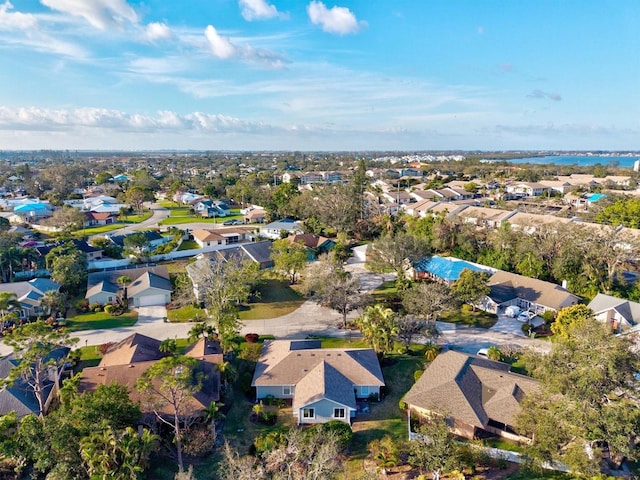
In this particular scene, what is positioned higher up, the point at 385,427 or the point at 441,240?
the point at 441,240

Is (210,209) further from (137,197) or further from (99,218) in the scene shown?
(99,218)

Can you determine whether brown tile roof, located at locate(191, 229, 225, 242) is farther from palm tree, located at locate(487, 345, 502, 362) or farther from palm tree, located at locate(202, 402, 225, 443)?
palm tree, located at locate(487, 345, 502, 362)

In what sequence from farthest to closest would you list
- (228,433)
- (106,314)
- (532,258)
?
1. (532,258)
2. (106,314)
3. (228,433)

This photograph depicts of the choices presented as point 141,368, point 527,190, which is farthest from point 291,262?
point 527,190

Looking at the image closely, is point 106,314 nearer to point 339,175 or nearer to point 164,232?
point 164,232

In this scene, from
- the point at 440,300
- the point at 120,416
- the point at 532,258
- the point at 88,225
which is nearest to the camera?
the point at 120,416

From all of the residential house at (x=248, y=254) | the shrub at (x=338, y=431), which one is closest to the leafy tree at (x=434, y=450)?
the shrub at (x=338, y=431)

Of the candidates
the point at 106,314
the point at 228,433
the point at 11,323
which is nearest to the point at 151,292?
the point at 106,314
